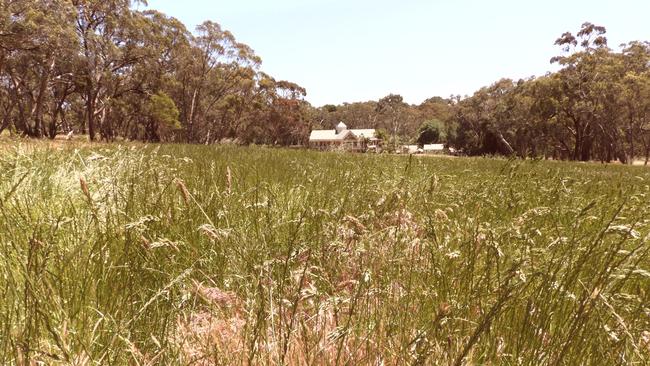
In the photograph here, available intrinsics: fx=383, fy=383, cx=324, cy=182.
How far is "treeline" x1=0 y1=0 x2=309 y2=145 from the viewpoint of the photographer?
1012 inches

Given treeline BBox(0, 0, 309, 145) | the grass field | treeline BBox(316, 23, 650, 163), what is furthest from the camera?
treeline BBox(316, 23, 650, 163)

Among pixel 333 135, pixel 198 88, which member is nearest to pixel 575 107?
pixel 198 88

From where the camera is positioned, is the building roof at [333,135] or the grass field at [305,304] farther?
the building roof at [333,135]

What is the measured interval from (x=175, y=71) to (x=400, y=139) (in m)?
49.6

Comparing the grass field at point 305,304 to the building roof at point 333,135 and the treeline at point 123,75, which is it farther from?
the building roof at point 333,135

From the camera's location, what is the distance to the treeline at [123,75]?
84.3 feet

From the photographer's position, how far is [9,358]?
46.6 inches

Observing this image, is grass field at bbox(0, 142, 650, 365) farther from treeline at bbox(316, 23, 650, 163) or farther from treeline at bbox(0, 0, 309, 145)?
treeline at bbox(316, 23, 650, 163)

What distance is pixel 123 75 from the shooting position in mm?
41094

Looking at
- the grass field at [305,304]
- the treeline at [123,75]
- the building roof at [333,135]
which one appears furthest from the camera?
the building roof at [333,135]

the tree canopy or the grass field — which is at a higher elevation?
the tree canopy

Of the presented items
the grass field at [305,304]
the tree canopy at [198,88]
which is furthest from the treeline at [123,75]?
the grass field at [305,304]

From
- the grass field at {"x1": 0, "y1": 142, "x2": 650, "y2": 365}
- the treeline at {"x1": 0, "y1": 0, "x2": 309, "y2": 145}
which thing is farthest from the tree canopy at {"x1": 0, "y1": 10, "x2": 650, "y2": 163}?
the grass field at {"x1": 0, "y1": 142, "x2": 650, "y2": 365}

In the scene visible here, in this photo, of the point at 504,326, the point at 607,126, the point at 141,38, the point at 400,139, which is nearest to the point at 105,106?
the point at 141,38
